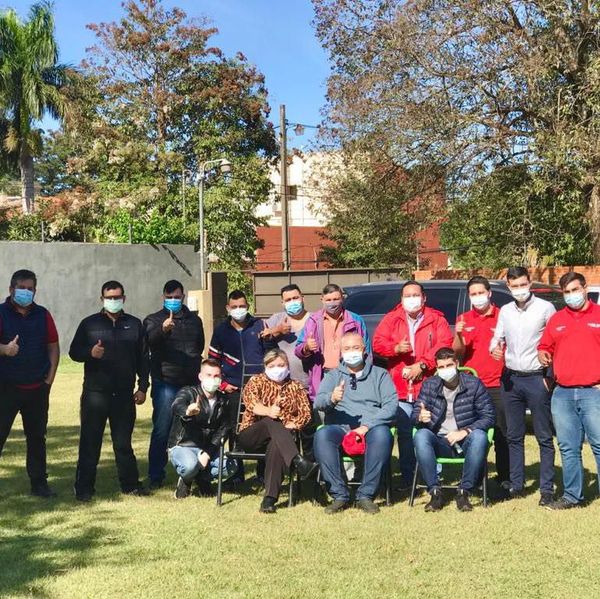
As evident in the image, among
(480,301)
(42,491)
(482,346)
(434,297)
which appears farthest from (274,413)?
(434,297)

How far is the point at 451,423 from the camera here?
6.76 meters

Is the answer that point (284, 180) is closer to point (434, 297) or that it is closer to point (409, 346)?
point (434, 297)

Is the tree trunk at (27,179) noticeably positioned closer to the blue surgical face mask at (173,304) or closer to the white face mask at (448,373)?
the blue surgical face mask at (173,304)

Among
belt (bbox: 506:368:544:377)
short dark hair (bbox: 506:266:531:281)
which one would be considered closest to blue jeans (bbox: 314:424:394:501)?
belt (bbox: 506:368:544:377)

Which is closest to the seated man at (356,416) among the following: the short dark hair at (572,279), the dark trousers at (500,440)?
the dark trousers at (500,440)

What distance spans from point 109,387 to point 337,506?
84.6 inches

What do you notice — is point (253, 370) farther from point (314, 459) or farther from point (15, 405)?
point (15, 405)

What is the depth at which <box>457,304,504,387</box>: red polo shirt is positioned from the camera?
280 inches

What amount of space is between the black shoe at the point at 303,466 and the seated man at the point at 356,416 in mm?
94

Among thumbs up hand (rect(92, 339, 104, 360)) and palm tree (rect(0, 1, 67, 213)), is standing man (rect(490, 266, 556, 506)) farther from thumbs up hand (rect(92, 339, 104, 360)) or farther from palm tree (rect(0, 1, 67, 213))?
palm tree (rect(0, 1, 67, 213))

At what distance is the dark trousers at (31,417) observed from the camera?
22.7 feet

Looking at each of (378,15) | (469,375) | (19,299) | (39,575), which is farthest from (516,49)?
(39,575)

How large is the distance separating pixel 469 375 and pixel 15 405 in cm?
379

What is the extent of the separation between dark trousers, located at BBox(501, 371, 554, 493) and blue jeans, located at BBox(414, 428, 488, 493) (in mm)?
385
